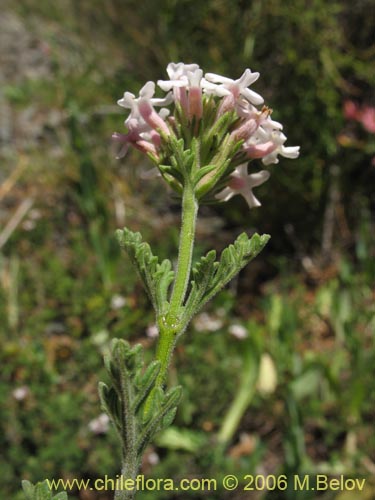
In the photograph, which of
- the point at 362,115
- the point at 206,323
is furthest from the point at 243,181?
the point at 362,115

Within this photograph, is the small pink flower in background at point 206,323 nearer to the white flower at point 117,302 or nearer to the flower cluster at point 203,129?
the white flower at point 117,302

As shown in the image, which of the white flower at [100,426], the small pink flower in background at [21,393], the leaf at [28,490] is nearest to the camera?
the leaf at [28,490]

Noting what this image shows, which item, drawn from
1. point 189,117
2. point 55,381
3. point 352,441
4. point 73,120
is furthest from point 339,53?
point 189,117

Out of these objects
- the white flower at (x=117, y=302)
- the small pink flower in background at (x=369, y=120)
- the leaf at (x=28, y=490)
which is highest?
the small pink flower in background at (x=369, y=120)

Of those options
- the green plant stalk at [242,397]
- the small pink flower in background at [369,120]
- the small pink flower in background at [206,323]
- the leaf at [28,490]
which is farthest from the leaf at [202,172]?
the small pink flower in background at [369,120]

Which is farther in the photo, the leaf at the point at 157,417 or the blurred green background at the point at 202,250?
the blurred green background at the point at 202,250

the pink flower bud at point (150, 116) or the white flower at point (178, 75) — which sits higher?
the white flower at point (178, 75)

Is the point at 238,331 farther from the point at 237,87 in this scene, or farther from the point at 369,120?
the point at 237,87
